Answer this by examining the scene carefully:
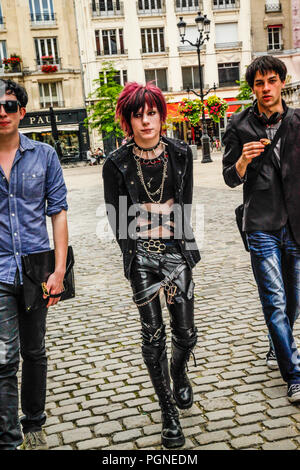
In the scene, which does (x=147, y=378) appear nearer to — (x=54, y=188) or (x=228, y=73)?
(x=54, y=188)

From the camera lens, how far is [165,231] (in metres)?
3.31

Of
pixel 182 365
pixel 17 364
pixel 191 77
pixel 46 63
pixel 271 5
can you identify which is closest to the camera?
pixel 17 364

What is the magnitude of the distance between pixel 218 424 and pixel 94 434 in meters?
0.77

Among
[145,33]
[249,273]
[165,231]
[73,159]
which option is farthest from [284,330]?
[145,33]

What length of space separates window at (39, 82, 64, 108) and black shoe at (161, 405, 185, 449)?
154 feet

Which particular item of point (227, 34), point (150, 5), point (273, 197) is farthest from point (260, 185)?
point (227, 34)

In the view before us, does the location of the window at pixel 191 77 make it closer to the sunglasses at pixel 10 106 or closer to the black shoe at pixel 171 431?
the sunglasses at pixel 10 106

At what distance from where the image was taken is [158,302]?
3289mm

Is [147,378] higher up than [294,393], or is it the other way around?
[294,393]

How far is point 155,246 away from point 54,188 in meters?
0.70

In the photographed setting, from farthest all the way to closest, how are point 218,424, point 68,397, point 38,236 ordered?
1. point 68,397
2. point 218,424
3. point 38,236

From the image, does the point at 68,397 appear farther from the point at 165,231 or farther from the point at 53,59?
the point at 53,59

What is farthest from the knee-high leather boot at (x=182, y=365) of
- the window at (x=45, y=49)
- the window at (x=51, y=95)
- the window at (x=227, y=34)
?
the window at (x=227, y=34)

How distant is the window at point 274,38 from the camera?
50938 mm
